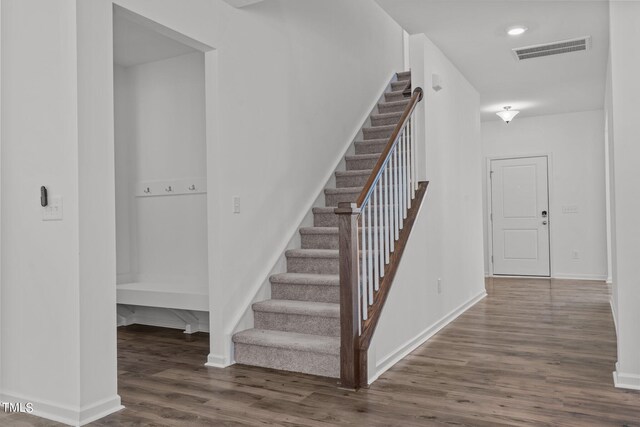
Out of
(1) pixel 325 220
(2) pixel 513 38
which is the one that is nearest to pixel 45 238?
(1) pixel 325 220

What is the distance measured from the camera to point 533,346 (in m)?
4.05

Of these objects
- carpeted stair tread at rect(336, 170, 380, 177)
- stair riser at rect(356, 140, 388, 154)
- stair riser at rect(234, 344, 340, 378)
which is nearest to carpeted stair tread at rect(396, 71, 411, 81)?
stair riser at rect(356, 140, 388, 154)

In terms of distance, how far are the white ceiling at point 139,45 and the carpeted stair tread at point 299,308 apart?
241 cm

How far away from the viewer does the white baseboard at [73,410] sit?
8.52 ft

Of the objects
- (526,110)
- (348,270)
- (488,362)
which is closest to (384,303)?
(348,270)

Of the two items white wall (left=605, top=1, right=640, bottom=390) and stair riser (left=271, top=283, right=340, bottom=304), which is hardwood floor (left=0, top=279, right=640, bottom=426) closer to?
white wall (left=605, top=1, right=640, bottom=390)

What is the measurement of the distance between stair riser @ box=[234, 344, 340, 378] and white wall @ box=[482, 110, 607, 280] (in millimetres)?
6127

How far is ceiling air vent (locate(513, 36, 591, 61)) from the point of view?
467cm

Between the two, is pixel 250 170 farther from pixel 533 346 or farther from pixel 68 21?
pixel 533 346

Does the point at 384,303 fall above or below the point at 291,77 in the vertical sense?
below

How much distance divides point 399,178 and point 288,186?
100 cm

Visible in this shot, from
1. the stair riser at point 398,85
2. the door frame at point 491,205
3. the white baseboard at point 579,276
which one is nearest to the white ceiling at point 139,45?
the stair riser at point 398,85

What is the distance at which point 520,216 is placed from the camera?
848cm

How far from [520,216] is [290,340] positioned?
6.15 metres
